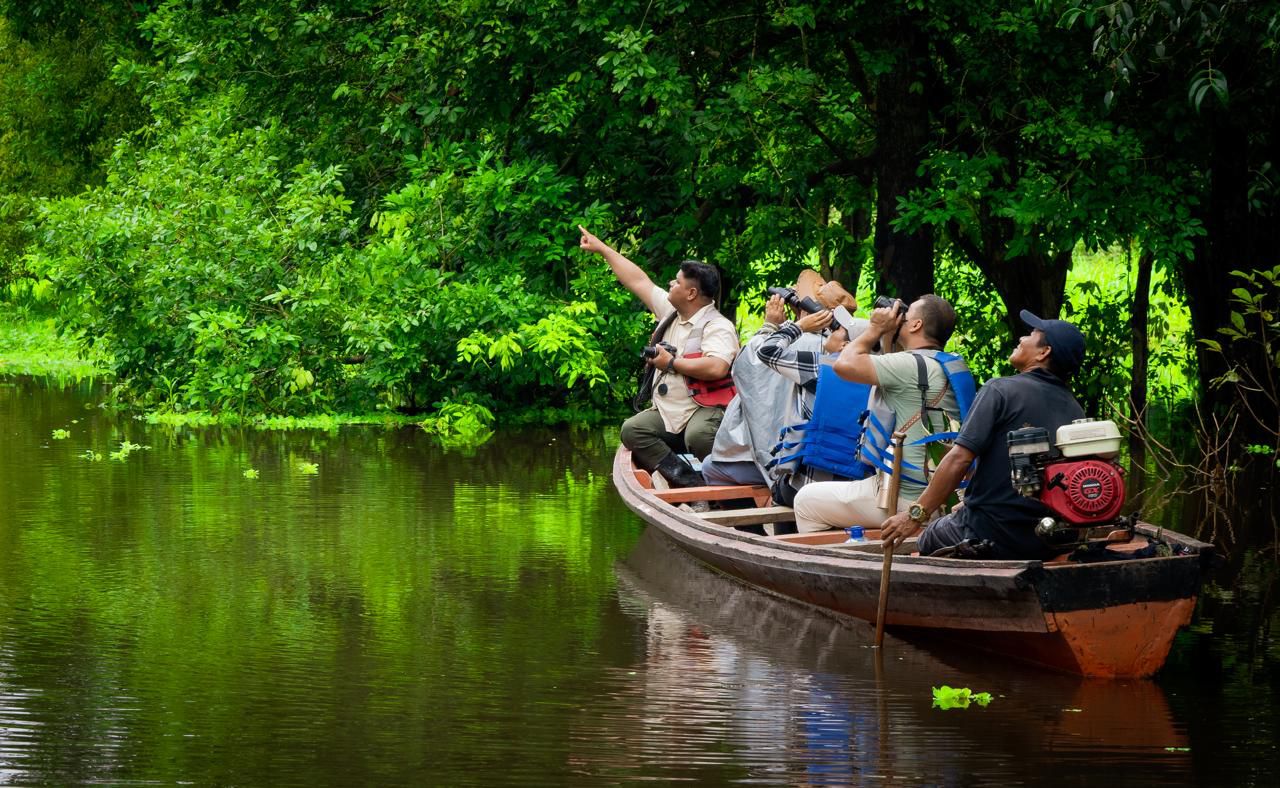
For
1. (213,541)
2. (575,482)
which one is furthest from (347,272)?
(213,541)

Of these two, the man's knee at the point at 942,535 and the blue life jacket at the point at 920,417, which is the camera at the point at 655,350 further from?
the man's knee at the point at 942,535

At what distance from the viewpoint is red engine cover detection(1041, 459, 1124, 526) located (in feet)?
23.9

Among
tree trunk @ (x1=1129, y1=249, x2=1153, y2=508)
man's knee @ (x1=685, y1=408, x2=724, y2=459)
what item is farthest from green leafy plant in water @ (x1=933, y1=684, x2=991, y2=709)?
tree trunk @ (x1=1129, y1=249, x2=1153, y2=508)

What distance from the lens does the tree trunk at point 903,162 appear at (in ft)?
56.6

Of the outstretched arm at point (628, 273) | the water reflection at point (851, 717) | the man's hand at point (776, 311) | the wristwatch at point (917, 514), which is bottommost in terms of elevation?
the water reflection at point (851, 717)

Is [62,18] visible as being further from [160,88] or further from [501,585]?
[501,585]

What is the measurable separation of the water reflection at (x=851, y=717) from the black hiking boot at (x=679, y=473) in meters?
2.86

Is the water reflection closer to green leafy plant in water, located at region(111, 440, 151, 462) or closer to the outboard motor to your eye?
the outboard motor

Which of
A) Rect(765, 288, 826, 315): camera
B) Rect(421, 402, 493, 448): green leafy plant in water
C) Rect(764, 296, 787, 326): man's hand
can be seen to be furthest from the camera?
Rect(421, 402, 493, 448): green leafy plant in water

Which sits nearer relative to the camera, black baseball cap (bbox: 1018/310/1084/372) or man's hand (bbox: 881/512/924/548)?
black baseball cap (bbox: 1018/310/1084/372)

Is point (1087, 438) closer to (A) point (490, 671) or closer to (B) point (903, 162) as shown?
(A) point (490, 671)

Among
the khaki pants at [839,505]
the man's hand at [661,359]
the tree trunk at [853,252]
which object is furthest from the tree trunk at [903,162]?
the khaki pants at [839,505]

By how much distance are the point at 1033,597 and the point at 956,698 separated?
0.53 meters

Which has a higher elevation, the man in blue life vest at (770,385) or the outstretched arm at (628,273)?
the outstretched arm at (628,273)
